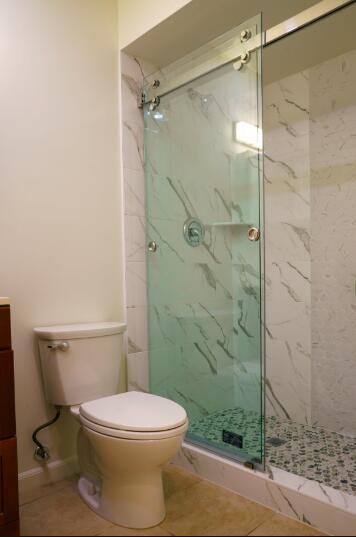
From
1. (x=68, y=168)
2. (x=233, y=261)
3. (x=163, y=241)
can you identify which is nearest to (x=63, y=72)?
(x=68, y=168)

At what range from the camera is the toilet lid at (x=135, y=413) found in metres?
1.39

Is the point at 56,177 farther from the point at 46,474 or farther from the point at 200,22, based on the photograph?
the point at 46,474

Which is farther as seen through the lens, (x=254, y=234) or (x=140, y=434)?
(x=254, y=234)

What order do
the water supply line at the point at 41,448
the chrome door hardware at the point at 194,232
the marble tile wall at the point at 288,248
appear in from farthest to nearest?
the marble tile wall at the point at 288,248 → the chrome door hardware at the point at 194,232 → the water supply line at the point at 41,448

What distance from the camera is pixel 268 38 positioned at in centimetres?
200

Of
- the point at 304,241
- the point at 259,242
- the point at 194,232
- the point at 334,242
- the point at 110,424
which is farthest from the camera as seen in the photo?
the point at 304,241

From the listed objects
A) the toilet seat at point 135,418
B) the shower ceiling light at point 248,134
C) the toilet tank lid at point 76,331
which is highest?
the shower ceiling light at point 248,134

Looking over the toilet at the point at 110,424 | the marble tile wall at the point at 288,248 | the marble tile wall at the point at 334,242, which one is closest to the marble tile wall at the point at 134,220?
the toilet at the point at 110,424

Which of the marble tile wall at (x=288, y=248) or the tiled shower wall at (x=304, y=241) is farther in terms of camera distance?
the marble tile wall at (x=288, y=248)

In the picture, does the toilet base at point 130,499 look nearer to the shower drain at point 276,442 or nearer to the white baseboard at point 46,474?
the white baseboard at point 46,474

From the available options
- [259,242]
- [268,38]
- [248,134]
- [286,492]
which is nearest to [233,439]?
[286,492]

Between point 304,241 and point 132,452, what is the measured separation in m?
1.60

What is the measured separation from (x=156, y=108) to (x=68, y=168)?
62 centimetres

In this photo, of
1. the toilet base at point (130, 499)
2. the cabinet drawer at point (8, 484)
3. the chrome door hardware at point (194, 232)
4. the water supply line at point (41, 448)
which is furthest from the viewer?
the chrome door hardware at point (194, 232)
